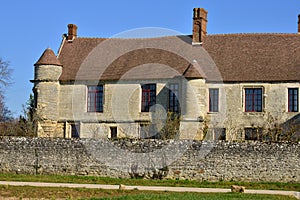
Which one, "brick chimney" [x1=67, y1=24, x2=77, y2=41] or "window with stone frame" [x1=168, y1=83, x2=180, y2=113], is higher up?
"brick chimney" [x1=67, y1=24, x2=77, y2=41]

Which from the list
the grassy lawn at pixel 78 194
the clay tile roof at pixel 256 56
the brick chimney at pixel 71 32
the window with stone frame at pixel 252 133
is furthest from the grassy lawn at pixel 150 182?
the brick chimney at pixel 71 32

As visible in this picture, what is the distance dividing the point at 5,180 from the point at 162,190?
722cm

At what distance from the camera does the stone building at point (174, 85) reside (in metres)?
36.9

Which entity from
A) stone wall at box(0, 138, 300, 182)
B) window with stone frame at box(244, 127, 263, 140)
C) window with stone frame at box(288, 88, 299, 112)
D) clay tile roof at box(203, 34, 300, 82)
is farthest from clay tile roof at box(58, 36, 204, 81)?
stone wall at box(0, 138, 300, 182)

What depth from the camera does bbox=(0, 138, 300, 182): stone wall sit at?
1009 inches

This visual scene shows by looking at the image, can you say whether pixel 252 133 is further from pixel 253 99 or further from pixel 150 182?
pixel 150 182

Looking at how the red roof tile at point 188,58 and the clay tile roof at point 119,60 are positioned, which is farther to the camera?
the clay tile roof at point 119,60

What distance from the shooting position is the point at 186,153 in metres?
26.4

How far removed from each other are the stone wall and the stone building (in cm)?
934

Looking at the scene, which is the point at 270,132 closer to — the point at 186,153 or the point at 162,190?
the point at 186,153

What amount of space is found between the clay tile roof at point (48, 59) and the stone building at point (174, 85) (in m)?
0.07

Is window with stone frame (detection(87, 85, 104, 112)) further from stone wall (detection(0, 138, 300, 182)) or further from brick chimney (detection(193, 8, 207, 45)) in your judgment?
stone wall (detection(0, 138, 300, 182))

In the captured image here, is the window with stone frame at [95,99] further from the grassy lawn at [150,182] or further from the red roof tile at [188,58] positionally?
the grassy lawn at [150,182]

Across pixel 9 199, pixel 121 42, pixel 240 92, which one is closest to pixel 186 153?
pixel 9 199
